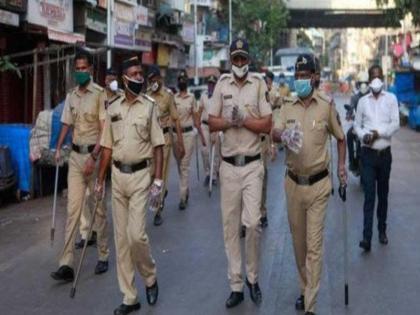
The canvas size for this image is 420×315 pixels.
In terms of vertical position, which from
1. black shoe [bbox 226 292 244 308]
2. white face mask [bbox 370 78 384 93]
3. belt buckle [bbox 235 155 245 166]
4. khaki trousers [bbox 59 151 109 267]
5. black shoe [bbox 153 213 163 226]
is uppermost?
white face mask [bbox 370 78 384 93]

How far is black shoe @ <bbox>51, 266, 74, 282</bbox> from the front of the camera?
744 cm

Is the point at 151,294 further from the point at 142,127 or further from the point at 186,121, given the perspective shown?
the point at 186,121

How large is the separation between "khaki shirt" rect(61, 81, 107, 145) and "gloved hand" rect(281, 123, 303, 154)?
8.26ft

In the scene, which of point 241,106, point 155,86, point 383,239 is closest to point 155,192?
point 241,106

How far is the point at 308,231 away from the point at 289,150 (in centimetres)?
67

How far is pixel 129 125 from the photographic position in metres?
6.42

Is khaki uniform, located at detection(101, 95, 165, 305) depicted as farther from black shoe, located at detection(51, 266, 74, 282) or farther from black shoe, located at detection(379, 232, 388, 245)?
black shoe, located at detection(379, 232, 388, 245)

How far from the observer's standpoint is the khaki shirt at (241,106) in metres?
6.56

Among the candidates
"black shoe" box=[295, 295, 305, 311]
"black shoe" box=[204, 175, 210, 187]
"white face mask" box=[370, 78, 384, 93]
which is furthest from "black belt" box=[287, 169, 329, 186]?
"black shoe" box=[204, 175, 210, 187]

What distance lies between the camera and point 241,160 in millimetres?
6551

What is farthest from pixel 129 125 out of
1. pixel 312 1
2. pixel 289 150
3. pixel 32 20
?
pixel 312 1

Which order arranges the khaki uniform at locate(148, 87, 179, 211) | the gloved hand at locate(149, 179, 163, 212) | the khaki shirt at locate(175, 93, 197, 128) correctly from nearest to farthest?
the gloved hand at locate(149, 179, 163, 212) < the khaki uniform at locate(148, 87, 179, 211) < the khaki shirt at locate(175, 93, 197, 128)

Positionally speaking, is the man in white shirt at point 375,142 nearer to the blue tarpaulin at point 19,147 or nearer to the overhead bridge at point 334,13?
the blue tarpaulin at point 19,147

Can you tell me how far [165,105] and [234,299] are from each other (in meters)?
4.58
